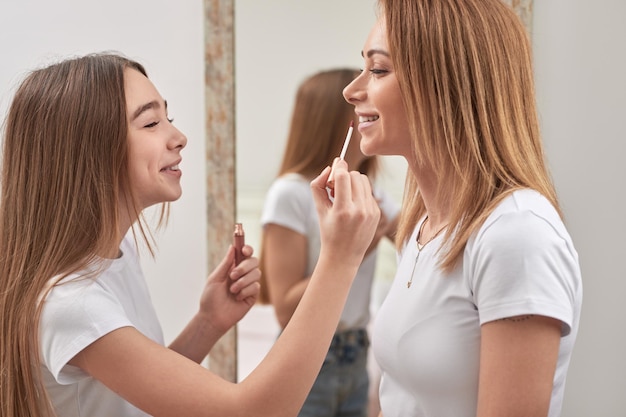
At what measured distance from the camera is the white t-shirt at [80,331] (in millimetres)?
1083

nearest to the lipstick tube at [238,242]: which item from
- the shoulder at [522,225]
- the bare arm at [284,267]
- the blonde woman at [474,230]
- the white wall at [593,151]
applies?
the bare arm at [284,267]

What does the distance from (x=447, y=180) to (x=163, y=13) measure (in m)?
0.95

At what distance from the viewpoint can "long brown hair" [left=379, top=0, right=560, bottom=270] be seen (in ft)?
3.23

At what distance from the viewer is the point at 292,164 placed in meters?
1.60

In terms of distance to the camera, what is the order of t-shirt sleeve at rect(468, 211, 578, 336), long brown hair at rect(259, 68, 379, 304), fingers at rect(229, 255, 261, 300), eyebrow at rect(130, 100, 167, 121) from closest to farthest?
t-shirt sleeve at rect(468, 211, 578, 336) < eyebrow at rect(130, 100, 167, 121) < fingers at rect(229, 255, 261, 300) < long brown hair at rect(259, 68, 379, 304)

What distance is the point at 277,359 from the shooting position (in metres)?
1.06

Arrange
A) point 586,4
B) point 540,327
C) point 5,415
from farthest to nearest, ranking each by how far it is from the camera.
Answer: point 586,4, point 5,415, point 540,327

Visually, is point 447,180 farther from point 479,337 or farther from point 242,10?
point 242,10

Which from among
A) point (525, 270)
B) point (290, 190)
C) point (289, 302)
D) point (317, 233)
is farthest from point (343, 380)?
Result: point (525, 270)

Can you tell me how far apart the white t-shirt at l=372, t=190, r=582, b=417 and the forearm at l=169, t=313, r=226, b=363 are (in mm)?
420

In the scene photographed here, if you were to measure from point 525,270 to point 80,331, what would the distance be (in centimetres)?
67

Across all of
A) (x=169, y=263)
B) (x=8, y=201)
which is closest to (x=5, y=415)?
(x=8, y=201)

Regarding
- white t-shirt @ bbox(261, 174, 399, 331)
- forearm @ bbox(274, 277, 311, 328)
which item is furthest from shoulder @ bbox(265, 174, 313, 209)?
forearm @ bbox(274, 277, 311, 328)

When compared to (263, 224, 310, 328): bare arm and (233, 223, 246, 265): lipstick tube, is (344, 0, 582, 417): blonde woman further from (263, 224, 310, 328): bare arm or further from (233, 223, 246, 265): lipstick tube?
(263, 224, 310, 328): bare arm
